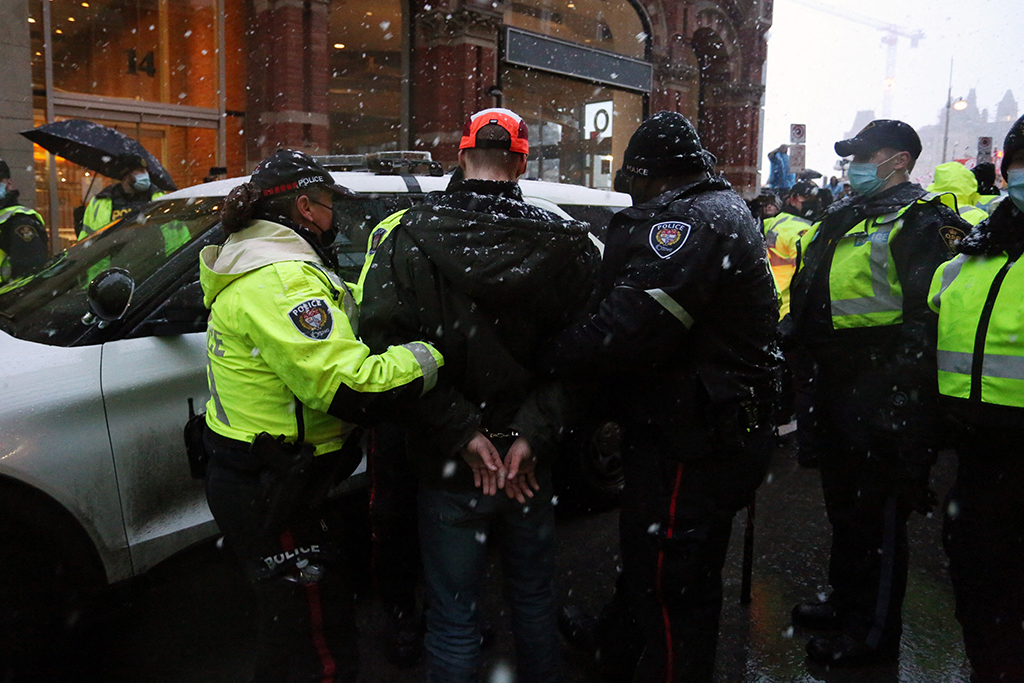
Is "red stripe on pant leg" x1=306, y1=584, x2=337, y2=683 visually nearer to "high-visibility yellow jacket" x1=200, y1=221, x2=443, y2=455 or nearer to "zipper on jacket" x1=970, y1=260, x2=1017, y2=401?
"high-visibility yellow jacket" x1=200, y1=221, x2=443, y2=455

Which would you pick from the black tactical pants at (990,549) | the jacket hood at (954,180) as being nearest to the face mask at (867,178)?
the black tactical pants at (990,549)

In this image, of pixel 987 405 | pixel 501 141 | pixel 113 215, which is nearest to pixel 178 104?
pixel 113 215

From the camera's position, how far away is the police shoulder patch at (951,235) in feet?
10.1

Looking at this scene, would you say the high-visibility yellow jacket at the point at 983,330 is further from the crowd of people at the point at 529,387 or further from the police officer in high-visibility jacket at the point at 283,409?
the police officer in high-visibility jacket at the point at 283,409

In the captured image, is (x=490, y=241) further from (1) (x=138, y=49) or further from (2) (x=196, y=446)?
(1) (x=138, y=49)

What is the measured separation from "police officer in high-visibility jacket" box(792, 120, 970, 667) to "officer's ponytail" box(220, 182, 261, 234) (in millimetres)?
2335

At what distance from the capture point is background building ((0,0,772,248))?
Result: 35.4 feet

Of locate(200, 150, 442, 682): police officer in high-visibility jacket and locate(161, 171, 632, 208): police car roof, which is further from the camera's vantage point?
locate(161, 171, 632, 208): police car roof

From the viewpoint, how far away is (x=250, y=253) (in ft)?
7.62

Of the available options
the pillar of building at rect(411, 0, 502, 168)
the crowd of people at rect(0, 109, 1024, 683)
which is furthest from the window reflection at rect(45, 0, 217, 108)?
the crowd of people at rect(0, 109, 1024, 683)

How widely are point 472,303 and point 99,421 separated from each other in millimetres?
1686

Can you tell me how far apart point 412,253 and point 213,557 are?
270cm

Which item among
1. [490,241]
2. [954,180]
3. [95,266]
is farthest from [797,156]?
[490,241]

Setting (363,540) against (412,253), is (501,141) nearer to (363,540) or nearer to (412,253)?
(412,253)
